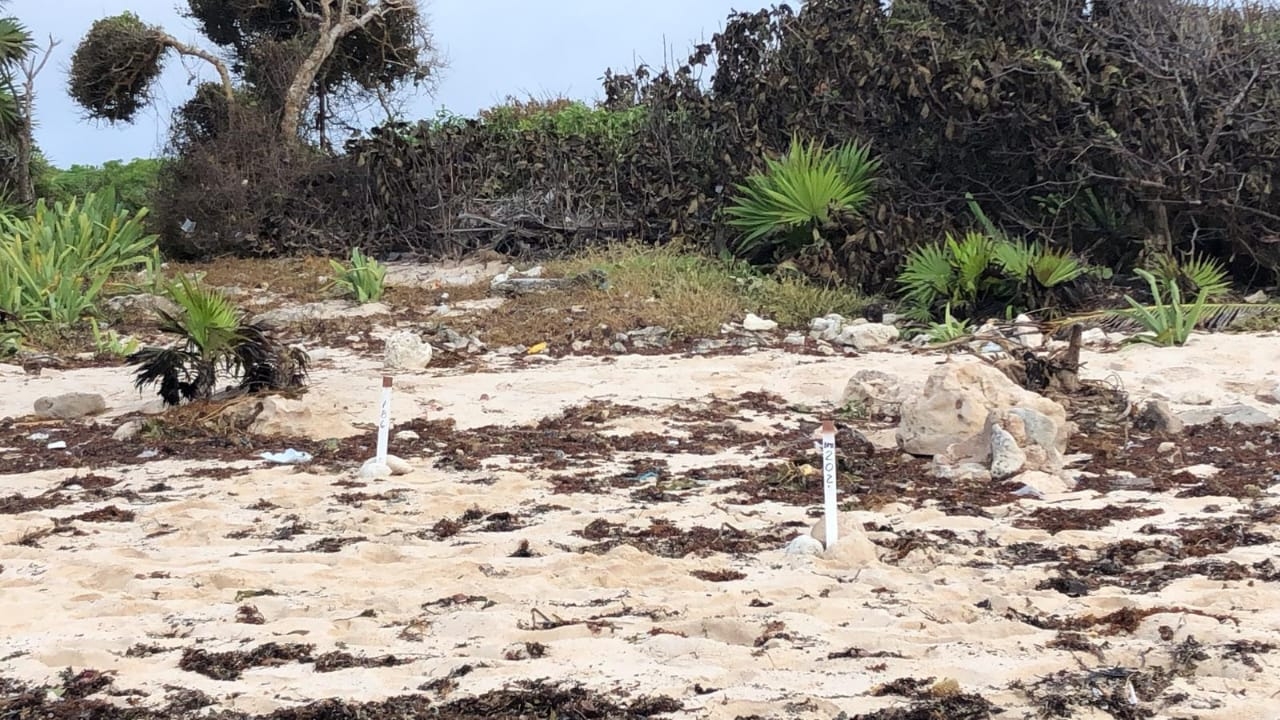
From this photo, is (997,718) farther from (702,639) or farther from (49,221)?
(49,221)

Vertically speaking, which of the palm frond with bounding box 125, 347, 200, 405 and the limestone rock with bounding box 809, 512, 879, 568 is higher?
the palm frond with bounding box 125, 347, 200, 405

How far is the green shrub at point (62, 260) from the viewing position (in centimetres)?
978

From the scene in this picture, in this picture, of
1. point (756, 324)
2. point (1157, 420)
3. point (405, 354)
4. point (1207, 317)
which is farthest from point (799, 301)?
point (1157, 420)

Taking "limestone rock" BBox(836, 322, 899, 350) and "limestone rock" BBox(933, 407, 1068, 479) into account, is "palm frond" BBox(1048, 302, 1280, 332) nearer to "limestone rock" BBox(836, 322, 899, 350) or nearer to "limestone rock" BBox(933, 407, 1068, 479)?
"limestone rock" BBox(836, 322, 899, 350)

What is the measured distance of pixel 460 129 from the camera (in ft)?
44.5

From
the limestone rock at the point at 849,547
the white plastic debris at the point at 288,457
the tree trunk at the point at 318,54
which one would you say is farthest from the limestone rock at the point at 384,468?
the tree trunk at the point at 318,54

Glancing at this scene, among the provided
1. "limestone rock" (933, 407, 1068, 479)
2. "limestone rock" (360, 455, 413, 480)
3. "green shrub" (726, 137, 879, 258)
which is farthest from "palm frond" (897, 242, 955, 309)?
"limestone rock" (360, 455, 413, 480)

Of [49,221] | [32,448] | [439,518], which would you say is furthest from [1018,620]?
[49,221]

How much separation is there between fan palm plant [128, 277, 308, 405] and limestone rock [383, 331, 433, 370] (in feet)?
4.66

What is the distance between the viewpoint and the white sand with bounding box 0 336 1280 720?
9.18 ft

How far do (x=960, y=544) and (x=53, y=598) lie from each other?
8.98 feet

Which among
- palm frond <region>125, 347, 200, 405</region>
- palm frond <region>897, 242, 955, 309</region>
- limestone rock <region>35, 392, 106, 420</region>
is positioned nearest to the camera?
palm frond <region>125, 347, 200, 405</region>

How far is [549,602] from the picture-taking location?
136 inches

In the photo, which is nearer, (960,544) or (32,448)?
(960,544)
